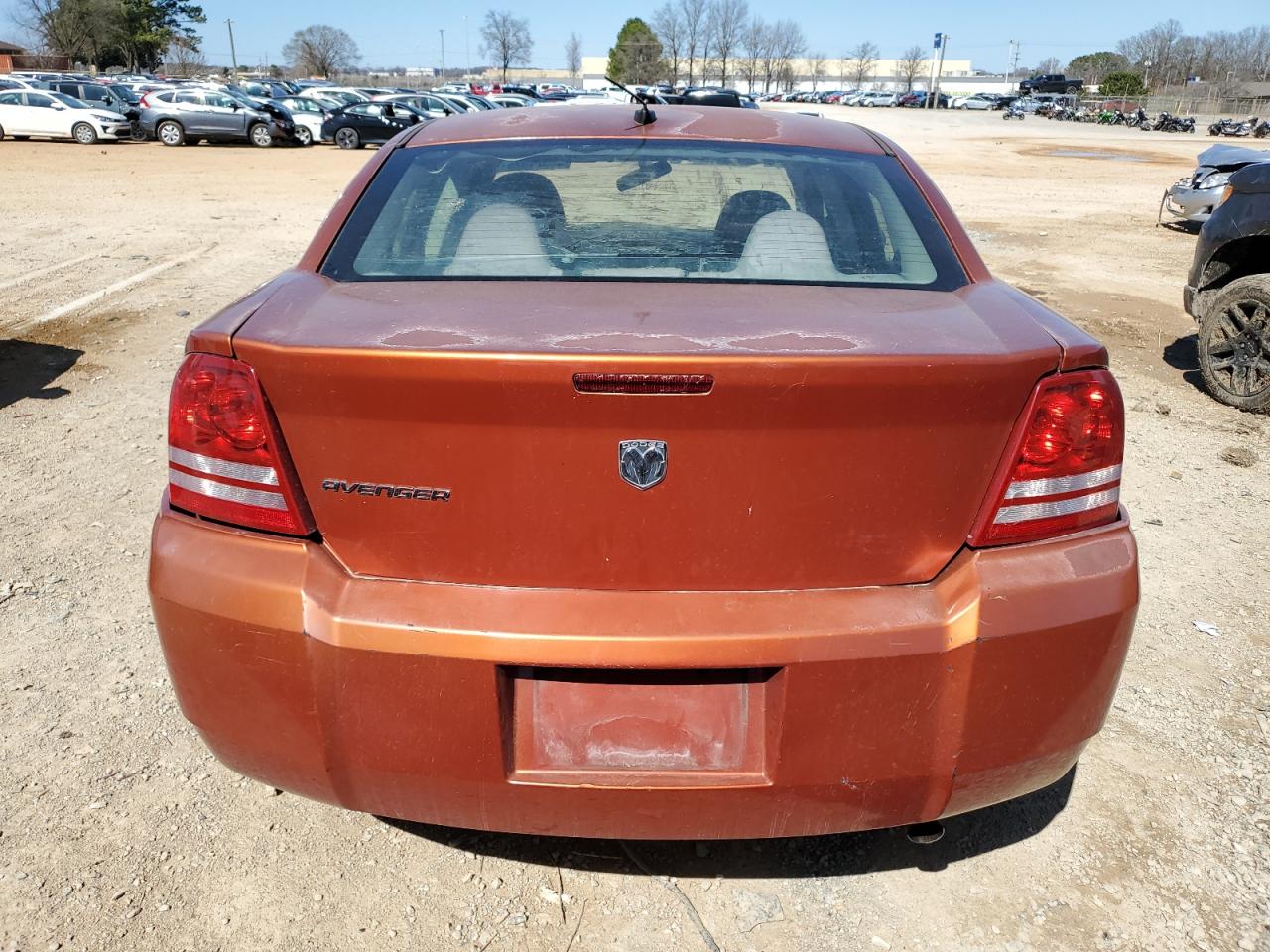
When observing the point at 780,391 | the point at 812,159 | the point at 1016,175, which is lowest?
the point at 1016,175

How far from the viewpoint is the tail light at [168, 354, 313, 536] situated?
1824mm

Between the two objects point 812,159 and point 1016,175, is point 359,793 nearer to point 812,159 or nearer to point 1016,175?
point 812,159

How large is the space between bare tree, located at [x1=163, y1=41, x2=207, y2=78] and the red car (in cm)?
9865

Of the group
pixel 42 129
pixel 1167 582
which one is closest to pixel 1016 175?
pixel 1167 582

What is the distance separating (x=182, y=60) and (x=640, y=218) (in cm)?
10393

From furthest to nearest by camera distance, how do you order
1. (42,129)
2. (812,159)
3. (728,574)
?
(42,129), (812,159), (728,574)

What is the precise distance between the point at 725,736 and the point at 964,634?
1.55 feet

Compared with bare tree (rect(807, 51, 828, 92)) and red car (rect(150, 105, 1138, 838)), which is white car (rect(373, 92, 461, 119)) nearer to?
red car (rect(150, 105, 1138, 838))

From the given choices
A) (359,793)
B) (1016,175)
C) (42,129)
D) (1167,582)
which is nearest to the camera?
(359,793)

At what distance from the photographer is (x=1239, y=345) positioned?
6.04m

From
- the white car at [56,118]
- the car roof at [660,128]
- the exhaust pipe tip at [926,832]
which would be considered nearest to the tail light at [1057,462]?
the exhaust pipe tip at [926,832]

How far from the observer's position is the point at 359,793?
1.92m

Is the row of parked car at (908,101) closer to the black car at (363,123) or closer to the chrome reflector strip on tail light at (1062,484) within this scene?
the black car at (363,123)

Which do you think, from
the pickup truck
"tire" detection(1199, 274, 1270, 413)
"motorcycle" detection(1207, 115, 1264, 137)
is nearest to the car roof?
"tire" detection(1199, 274, 1270, 413)
